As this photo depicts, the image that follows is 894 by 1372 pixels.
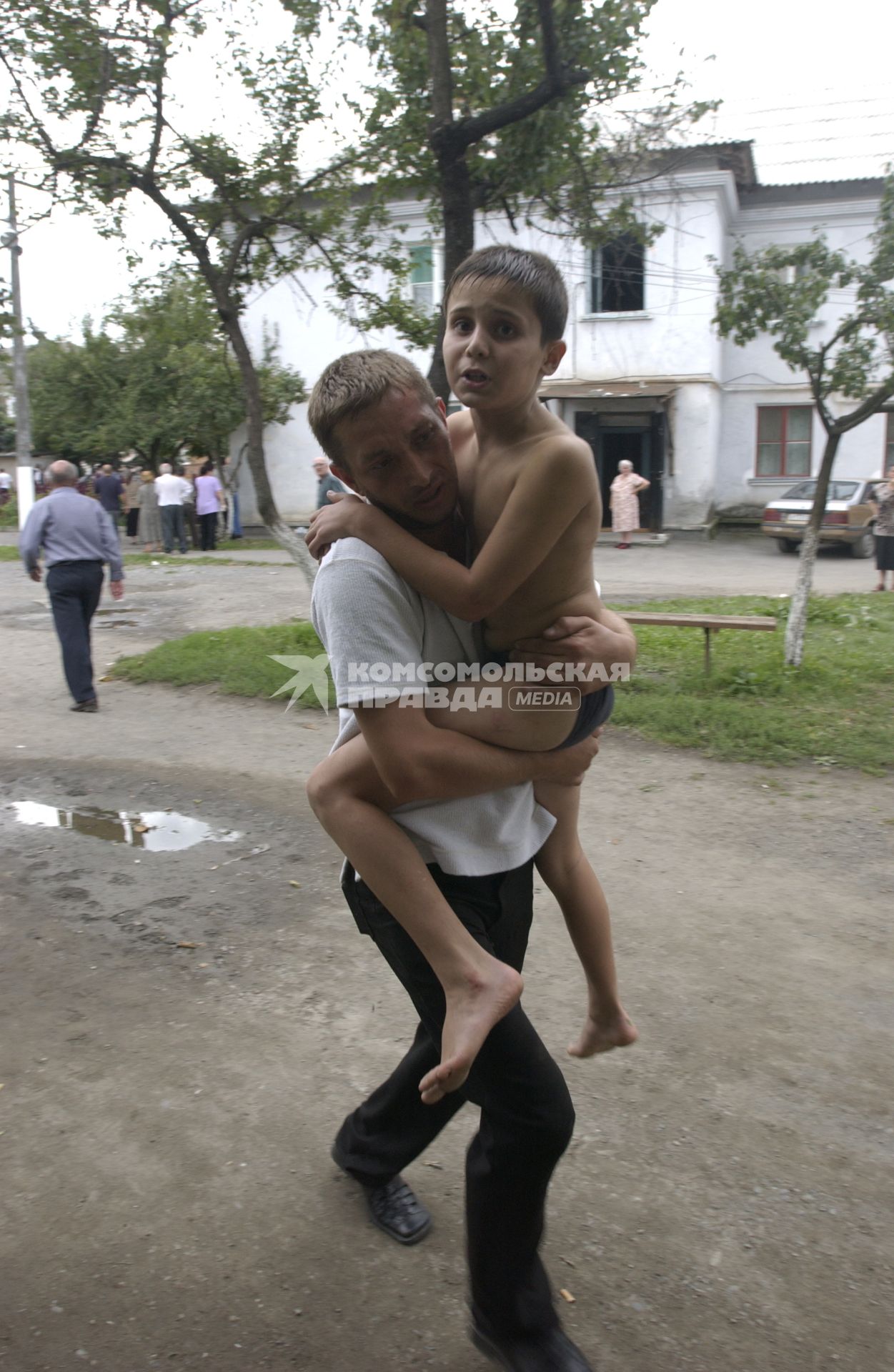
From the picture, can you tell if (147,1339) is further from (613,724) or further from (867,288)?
(867,288)

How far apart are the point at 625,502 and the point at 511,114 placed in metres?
13.8

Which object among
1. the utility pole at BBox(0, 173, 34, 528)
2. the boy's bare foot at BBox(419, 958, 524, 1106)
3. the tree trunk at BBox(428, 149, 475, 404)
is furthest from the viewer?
the utility pole at BBox(0, 173, 34, 528)

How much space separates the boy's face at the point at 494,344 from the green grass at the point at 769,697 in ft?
16.7

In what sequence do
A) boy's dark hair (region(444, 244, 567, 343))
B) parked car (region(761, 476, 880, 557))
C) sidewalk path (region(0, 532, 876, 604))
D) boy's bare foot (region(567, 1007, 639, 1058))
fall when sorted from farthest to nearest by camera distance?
parked car (region(761, 476, 880, 557)), sidewalk path (region(0, 532, 876, 604)), boy's bare foot (region(567, 1007, 639, 1058)), boy's dark hair (region(444, 244, 567, 343))

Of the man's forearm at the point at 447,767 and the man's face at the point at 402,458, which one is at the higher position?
the man's face at the point at 402,458

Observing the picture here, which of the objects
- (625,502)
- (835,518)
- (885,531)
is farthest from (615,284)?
Result: (885,531)

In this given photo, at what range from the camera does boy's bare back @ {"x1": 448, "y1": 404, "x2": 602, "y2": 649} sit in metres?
1.89

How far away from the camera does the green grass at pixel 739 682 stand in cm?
691

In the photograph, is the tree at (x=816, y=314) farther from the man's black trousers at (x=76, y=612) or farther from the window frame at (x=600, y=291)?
the window frame at (x=600, y=291)

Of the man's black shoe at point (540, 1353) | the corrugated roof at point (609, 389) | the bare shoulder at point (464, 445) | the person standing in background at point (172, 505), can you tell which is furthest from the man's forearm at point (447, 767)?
the corrugated roof at point (609, 389)

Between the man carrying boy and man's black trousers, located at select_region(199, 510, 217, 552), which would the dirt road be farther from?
man's black trousers, located at select_region(199, 510, 217, 552)

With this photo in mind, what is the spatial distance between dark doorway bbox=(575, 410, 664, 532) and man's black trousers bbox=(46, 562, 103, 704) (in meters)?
16.7

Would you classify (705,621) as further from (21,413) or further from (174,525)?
(21,413)

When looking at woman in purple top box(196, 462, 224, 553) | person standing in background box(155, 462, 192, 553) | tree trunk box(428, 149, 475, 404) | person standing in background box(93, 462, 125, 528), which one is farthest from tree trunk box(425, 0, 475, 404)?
person standing in background box(93, 462, 125, 528)
